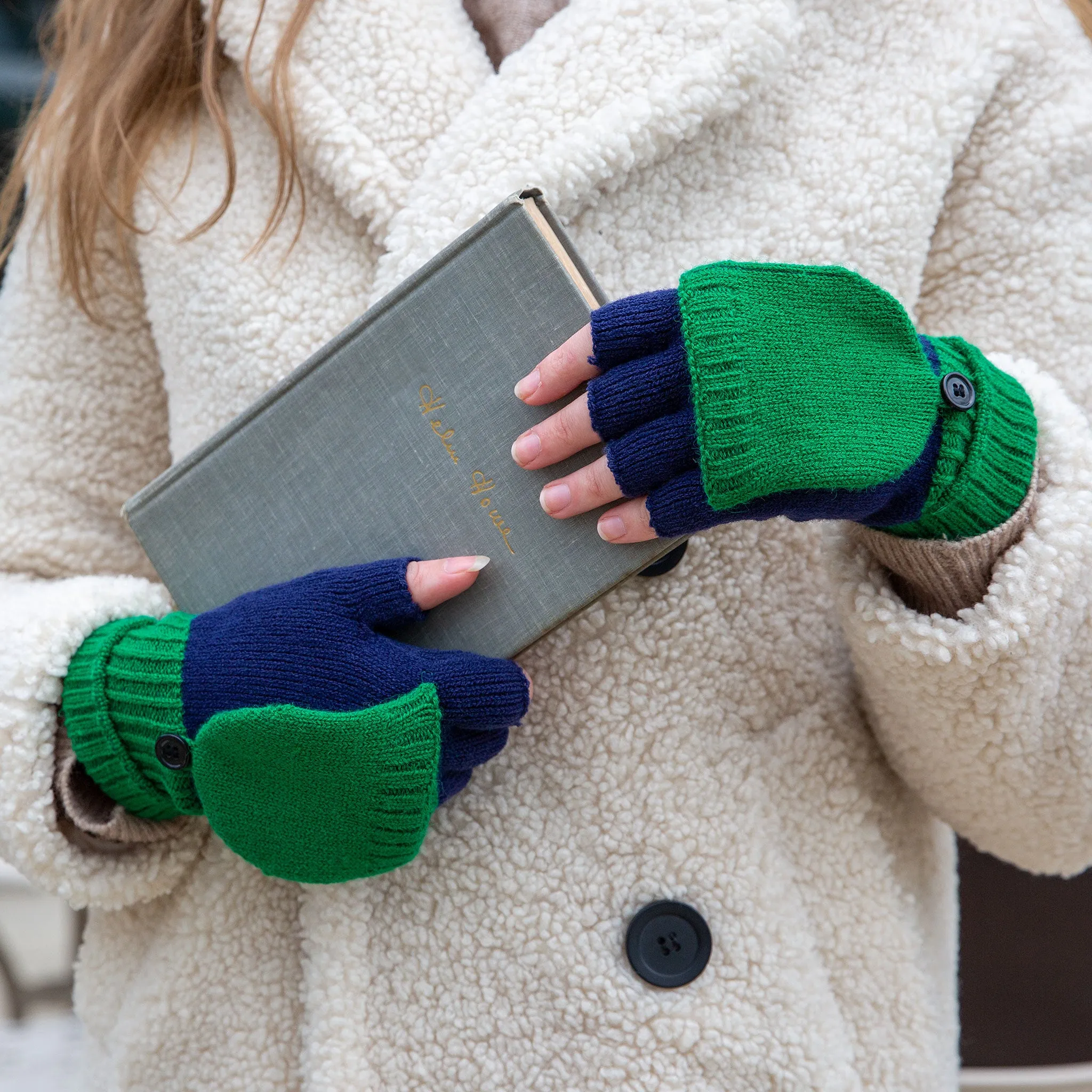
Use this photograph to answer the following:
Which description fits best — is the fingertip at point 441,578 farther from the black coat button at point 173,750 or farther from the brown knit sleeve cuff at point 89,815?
the brown knit sleeve cuff at point 89,815

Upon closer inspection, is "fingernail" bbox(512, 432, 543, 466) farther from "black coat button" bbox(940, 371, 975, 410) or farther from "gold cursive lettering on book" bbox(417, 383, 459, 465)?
"black coat button" bbox(940, 371, 975, 410)

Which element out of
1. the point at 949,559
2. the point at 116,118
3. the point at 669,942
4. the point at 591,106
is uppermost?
the point at 116,118

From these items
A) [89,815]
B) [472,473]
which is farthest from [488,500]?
[89,815]

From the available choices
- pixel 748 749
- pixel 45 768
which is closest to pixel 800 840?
pixel 748 749

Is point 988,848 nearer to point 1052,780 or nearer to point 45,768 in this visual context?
point 1052,780

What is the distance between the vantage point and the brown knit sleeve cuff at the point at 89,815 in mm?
646

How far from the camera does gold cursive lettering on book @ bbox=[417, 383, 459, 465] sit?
0.59 m

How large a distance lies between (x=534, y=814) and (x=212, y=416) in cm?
37

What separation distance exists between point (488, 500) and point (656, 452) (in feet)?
0.38

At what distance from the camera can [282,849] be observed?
0.59 m

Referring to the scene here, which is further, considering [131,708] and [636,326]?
[131,708]

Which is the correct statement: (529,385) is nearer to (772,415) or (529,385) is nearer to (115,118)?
(772,415)

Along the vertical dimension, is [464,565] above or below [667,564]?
above

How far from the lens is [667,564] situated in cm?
65
